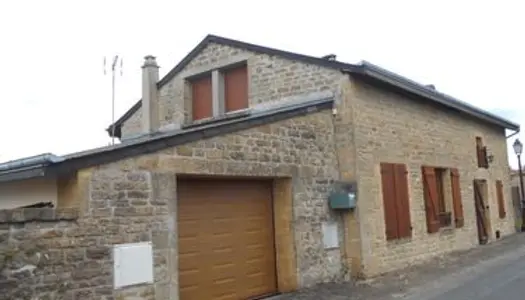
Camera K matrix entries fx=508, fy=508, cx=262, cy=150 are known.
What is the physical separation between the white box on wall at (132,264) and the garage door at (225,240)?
37.9 inches

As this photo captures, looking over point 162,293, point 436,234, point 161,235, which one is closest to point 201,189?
point 161,235

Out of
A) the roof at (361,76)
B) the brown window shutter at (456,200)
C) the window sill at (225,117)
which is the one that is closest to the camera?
the roof at (361,76)

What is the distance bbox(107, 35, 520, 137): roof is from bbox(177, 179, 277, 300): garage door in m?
3.21

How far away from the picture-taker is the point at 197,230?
791cm

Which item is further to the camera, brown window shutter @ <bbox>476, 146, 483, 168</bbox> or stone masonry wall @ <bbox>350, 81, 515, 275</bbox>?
brown window shutter @ <bbox>476, 146, 483, 168</bbox>

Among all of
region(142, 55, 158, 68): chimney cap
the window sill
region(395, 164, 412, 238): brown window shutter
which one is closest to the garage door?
the window sill

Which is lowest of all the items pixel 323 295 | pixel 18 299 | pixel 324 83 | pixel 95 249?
pixel 323 295

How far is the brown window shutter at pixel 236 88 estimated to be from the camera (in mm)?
12898

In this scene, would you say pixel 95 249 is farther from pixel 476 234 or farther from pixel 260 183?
pixel 476 234

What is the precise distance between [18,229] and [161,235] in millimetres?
1962

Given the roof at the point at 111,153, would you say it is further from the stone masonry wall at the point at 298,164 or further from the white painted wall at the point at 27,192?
the white painted wall at the point at 27,192

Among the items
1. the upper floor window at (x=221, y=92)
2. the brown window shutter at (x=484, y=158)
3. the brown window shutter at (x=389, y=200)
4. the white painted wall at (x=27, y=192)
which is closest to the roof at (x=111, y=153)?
the white painted wall at (x=27, y=192)

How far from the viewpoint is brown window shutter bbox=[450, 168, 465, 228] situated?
14539mm

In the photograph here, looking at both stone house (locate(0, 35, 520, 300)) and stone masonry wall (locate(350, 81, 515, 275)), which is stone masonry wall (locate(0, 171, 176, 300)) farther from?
stone masonry wall (locate(350, 81, 515, 275))
